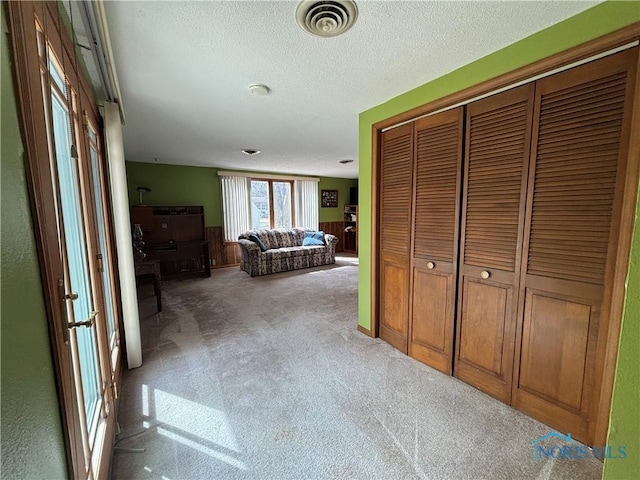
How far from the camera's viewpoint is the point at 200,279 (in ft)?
16.5

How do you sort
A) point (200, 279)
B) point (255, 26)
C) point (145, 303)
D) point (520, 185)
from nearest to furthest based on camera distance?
point (255, 26)
point (520, 185)
point (145, 303)
point (200, 279)

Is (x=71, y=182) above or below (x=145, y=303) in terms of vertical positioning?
above

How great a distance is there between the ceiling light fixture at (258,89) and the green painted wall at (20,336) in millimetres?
1560

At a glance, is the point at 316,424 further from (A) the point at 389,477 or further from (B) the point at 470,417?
(B) the point at 470,417

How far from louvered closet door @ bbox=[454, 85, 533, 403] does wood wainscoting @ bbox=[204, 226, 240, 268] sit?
17.1 ft

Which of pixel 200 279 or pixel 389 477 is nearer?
pixel 389 477

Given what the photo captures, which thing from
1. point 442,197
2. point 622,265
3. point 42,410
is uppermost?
point 442,197

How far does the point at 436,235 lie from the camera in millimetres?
2121

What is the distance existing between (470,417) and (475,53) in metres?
2.23

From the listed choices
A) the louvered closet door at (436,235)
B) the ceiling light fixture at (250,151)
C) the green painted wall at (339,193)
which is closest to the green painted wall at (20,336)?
the louvered closet door at (436,235)

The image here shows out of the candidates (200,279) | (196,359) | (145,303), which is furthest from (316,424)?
(200,279)

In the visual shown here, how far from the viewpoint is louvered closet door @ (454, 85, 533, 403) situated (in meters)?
1.66

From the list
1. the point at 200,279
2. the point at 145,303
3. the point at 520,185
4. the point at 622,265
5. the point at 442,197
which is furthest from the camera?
the point at 200,279

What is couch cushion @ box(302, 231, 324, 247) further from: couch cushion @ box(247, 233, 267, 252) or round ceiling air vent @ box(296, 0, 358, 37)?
round ceiling air vent @ box(296, 0, 358, 37)
